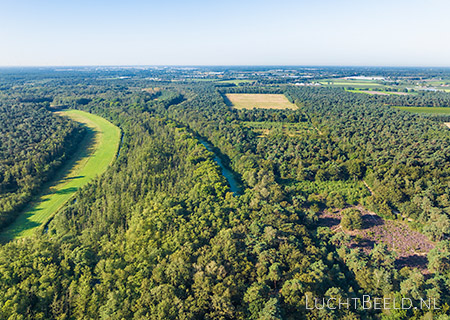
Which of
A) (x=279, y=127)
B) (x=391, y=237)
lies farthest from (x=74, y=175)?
(x=391, y=237)

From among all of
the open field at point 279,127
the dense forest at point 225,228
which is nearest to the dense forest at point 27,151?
the dense forest at point 225,228

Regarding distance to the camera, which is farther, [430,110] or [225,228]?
[430,110]

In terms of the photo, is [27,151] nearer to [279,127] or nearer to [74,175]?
[74,175]

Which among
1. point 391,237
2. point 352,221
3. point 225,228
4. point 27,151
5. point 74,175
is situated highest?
point 27,151

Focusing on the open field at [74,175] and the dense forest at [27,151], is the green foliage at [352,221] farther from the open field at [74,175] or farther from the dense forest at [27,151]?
the dense forest at [27,151]

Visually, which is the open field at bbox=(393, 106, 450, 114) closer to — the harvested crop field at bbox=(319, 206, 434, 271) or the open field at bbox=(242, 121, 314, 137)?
the open field at bbox=(242, 121, 314, 137)

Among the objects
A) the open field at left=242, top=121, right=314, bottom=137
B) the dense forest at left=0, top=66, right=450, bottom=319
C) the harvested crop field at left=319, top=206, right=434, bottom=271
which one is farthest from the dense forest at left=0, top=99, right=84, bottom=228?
the open field at left=242, top=121, right=314, bottom=137

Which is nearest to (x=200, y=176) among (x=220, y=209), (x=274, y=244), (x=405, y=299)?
(x=220, y=209)
